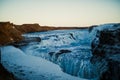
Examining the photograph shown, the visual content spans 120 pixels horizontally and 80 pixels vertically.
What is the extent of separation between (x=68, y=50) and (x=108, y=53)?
142cm

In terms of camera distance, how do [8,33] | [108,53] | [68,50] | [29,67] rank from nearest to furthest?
1. [108,53]
2. [29,67]
3. [68,50]
4. [8,33]

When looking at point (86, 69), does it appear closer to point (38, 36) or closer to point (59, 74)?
point (59, 74)

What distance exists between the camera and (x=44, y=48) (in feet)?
16.8

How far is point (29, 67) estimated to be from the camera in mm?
4383

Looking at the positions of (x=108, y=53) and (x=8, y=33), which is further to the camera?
(x=8, y=33)

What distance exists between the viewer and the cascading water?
3.98m

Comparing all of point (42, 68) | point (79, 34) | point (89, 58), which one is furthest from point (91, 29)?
point (42, 68)

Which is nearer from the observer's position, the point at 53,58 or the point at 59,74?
the point at 59,74

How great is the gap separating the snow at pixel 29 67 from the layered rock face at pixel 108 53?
23.2 inches

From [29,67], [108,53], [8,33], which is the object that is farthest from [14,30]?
[108,53]

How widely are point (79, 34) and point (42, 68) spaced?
1257mm

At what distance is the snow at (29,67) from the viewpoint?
3930 mm

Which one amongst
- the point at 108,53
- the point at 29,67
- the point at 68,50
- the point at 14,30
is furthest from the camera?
the point at 14,30

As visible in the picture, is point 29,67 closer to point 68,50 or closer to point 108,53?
point 68,50
